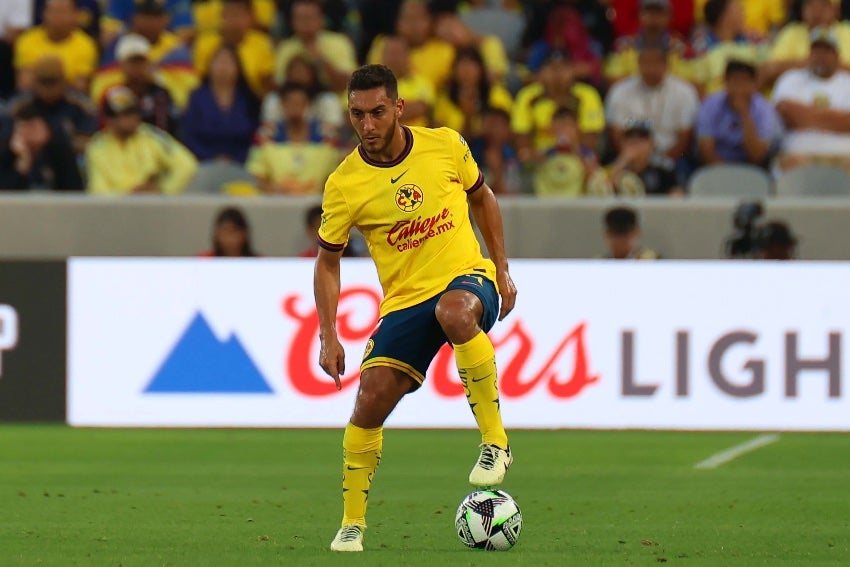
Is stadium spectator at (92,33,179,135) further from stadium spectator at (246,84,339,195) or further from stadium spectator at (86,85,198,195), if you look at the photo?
stadium spectator at (246,84,339,195)

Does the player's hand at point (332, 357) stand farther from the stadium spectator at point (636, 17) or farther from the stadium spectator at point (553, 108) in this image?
the stadium spectator at point (636, 17)

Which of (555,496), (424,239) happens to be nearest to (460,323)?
(424,239)

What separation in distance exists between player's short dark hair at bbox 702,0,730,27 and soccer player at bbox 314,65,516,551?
9438 millimetres

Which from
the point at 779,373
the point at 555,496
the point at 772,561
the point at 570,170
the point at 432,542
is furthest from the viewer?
the point at 570,170

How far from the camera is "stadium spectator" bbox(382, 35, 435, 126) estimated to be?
14062 millimetres

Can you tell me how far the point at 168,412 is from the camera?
12.0 m

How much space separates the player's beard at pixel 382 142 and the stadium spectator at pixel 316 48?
8.56 metres

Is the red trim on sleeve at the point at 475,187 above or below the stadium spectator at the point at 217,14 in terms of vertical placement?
below

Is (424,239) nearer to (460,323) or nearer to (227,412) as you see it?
(460,323)

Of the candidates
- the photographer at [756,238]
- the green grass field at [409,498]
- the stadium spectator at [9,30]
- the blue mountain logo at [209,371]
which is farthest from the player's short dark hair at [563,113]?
the stadium spectator at [9,30]

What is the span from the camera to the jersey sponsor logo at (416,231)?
21.9 ft

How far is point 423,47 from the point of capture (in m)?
15.5

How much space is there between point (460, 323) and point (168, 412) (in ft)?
19.4

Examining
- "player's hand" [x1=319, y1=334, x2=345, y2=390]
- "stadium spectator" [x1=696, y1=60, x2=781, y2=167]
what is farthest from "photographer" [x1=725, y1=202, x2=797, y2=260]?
"player's hand" [x1=319, y1=334, x2=345, y2=390]
